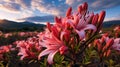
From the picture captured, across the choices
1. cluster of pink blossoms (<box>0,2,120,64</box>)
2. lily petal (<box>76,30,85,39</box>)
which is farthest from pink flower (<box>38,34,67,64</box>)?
lily petal (<box>76,30,85,39</box>)

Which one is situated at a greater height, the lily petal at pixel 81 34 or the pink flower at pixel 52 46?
the lily petal at pixel 81 34

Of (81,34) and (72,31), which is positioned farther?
(72,31)

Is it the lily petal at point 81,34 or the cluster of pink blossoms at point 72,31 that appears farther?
the cluster of pink blossoms at point 72,31

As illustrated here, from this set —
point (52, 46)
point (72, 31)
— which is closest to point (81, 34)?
point (72, 31)

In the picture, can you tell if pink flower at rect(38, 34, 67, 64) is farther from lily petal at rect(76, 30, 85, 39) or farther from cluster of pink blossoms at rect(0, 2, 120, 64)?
lily petal at rect(76, 30, 85, 39)

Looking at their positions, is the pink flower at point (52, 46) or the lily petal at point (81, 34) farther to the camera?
the pink flower at point (52, 46)

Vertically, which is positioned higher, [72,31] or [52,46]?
[72,31]

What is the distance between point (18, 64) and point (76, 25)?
5.73 meters

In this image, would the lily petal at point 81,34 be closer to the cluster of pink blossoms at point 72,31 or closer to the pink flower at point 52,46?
the cluster of pink blossoms at point 72,31

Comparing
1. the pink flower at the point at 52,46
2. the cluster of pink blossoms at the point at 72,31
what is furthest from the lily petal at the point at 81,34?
the pink flower at the point at 52,46

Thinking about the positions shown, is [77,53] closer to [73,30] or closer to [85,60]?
[73,30]

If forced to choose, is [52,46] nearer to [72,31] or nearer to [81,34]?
[72,31]

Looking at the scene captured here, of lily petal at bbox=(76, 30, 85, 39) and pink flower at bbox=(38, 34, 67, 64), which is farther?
pink flower at bbox=(38, 34, 67, 64)

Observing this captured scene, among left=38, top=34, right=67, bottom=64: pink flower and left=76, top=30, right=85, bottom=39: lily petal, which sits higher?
left=76, top=30, right=85, bottom=39: lily petal
